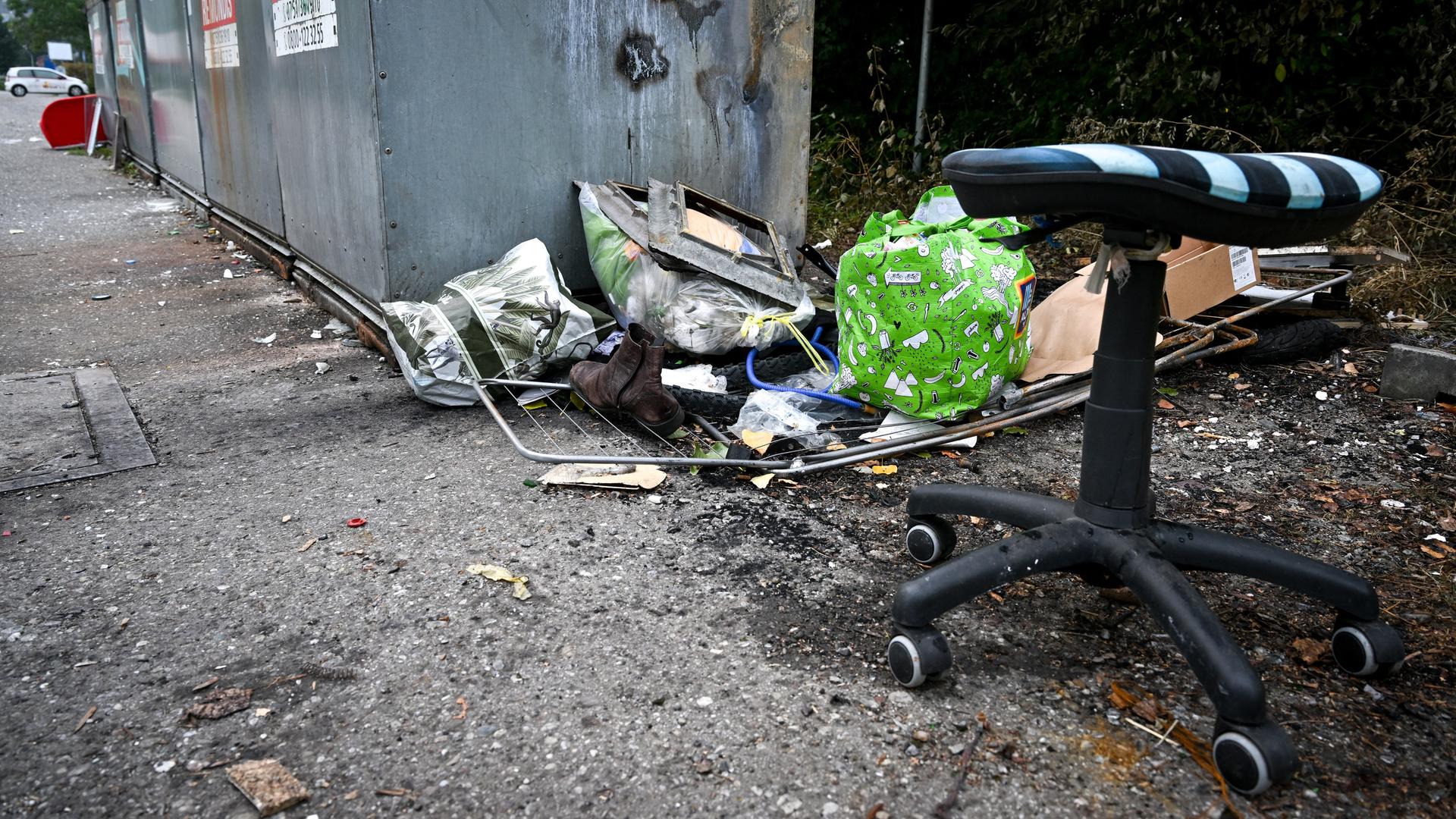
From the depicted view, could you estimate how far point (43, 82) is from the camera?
3431cm

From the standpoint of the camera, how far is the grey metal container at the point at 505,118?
351 cm

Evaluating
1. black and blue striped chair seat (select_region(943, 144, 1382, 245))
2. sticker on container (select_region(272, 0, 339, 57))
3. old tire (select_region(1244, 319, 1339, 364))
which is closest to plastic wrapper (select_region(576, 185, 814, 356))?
sticker on container (select_region(272, 0, 339, 57))

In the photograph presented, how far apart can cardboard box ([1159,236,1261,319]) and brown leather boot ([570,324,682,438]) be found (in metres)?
1.87

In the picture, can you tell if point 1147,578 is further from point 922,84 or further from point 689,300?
point 922,84

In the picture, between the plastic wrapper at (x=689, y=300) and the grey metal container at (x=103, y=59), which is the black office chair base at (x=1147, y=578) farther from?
the grey metal container at (x=103, y=59)

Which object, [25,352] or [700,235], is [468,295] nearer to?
[700,235]

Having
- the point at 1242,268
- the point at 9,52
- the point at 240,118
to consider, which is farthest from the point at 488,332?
the point at 9,52

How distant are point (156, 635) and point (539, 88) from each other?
8.38ft

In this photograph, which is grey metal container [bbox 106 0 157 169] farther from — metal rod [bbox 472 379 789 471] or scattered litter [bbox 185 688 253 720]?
scattered litter [bbox 185 688 253 720]

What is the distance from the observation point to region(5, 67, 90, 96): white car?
Result: 108ft

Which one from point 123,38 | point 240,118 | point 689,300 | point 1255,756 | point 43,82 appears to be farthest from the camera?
point 43,82

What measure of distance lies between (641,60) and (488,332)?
150cm

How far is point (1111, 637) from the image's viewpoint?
72.6 inches

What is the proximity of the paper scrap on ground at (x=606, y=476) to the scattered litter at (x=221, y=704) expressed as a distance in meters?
1.01
